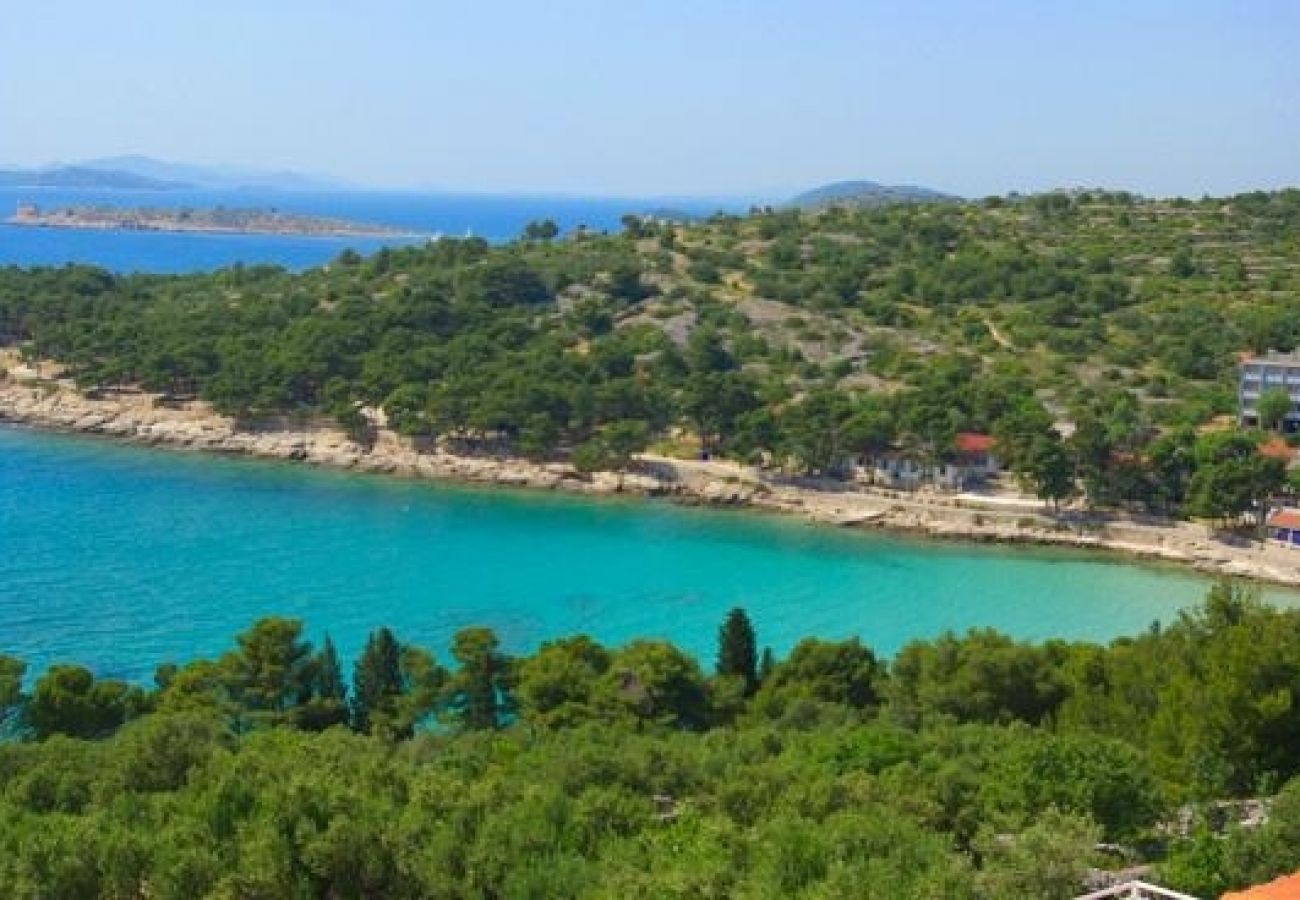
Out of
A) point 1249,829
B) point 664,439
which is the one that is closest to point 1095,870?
point 1249,829

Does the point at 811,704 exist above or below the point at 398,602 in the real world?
above

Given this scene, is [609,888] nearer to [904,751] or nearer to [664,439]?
[904,751]

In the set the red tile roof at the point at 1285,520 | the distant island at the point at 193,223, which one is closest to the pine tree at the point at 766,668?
the red tile roof at the point at 1285,520

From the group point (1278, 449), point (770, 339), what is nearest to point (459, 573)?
point (1278, 449)

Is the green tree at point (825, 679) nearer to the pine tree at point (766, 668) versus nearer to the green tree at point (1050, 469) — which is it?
the pine tree at point (766, 668)

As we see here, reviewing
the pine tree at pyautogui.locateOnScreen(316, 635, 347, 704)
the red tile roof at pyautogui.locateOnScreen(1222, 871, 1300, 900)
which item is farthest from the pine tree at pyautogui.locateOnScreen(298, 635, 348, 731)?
the red tile roof at pyautogui.locateOnScreen(1222, 871, 1300, 900)
